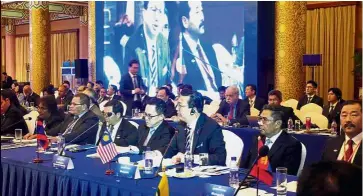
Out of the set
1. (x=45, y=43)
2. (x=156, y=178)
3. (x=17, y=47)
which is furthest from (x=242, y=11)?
(x=17, y=47)

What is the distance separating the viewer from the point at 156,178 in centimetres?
283

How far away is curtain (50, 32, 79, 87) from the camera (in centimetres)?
1736

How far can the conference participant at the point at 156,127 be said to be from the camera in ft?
12.7

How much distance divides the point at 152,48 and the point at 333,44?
13.2ft

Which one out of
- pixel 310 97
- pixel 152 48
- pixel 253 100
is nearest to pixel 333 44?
pixel 152 48

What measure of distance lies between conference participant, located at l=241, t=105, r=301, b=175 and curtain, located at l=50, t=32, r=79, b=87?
14.5 metres

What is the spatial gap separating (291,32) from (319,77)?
12.4 ft

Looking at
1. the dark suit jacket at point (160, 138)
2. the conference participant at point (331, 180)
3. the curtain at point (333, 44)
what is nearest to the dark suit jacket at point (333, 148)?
the dark suit jacket at point (160, 138)

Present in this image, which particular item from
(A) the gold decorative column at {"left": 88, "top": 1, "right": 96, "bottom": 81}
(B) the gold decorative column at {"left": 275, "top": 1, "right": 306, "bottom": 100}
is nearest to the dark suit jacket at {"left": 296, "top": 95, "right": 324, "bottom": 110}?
(B) the gold decorative column at {"left": 275, "top": 1, "right": 306, "bottom": 100}

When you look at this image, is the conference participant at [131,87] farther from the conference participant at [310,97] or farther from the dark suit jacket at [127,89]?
the conference participant at [310,97]

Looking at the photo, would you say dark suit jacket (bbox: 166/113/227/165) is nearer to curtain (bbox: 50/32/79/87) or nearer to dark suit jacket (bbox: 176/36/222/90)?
dark suit jacket (bbox: 176/36/222/90)

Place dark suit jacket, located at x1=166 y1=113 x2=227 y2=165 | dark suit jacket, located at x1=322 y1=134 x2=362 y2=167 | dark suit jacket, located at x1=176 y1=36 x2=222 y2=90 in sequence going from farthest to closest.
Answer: dark suit jacket, located at x1=176 y1=36 x2=222 y2=90 → dark suit jacket, located at x1=166 y1=113 x2=227 y2=165 → dark suit jacket, located at x1=322 y1=134 x2=362 y2=167

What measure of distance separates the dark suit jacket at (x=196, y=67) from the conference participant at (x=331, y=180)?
8.05 meters

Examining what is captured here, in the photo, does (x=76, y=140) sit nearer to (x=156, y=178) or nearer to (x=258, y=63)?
(x=156, y=178)
